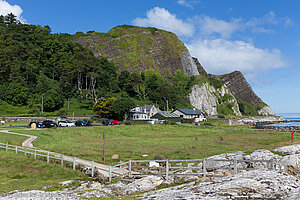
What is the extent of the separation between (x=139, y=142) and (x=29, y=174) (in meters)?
26.0

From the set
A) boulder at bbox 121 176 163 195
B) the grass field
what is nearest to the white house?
the grass field

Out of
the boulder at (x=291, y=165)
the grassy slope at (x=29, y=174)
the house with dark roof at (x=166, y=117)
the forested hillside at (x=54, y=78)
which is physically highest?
the forested hillside at (x=54, y=78)

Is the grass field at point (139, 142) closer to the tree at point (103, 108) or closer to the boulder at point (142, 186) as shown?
the boulder at point (142, 186)

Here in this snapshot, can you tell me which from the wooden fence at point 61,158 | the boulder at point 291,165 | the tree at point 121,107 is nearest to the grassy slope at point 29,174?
the wooden fence at point 61,158

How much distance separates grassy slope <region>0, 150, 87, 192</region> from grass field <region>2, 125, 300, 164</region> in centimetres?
598

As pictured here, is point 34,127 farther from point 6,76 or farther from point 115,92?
point 115,92

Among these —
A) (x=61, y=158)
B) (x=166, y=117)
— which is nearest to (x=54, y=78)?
(x=166, y=117)

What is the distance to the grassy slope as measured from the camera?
61.0 feet

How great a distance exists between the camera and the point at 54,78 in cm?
14225

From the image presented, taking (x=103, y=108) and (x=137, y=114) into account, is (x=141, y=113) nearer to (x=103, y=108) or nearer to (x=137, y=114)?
(x=137, y=114)

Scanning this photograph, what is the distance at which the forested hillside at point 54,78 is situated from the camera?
107 meters

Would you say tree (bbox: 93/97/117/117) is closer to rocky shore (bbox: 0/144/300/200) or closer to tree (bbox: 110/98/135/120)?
tree (bbox: 110/98/135/120)

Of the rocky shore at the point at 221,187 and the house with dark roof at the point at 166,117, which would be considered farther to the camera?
the house with dark roof at the point at 166,117

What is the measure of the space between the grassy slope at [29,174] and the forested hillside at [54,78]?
7525cm
